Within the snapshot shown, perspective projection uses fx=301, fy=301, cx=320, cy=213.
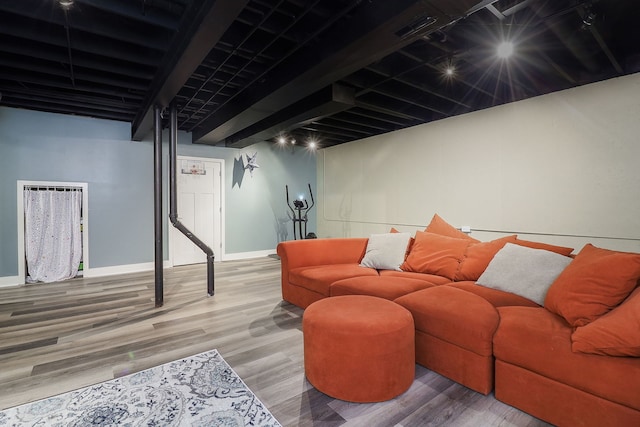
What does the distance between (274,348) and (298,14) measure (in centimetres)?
279

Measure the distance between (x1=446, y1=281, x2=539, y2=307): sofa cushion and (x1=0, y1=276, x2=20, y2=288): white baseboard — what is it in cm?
601

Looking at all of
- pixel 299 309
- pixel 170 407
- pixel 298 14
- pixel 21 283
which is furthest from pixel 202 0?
pixel 21 283

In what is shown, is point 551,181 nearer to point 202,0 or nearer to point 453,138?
point 453,138

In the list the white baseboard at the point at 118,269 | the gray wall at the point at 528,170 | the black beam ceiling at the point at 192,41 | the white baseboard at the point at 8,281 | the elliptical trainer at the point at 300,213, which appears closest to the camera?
the black beam ceiling at the point at 192,41

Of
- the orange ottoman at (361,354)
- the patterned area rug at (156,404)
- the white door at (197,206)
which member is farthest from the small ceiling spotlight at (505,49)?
the white door at (197,206)

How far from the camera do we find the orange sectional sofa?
4.67 feet

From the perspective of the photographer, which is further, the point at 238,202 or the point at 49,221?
the point at 238,202

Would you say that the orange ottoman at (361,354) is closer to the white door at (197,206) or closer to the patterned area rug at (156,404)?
the patterned area rug at (156,404)

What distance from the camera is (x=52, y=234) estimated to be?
4746 millimetres

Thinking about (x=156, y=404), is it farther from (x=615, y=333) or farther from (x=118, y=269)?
(x=118, y=269)

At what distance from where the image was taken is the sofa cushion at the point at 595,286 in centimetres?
164

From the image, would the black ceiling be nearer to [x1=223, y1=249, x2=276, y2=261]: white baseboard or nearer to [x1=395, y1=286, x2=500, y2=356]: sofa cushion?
[x1=395, y1=286, x2=500, y2=356]: sofa cushion

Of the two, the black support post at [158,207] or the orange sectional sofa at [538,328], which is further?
the black support post at [158,207]

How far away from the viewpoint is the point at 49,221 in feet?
15.5
